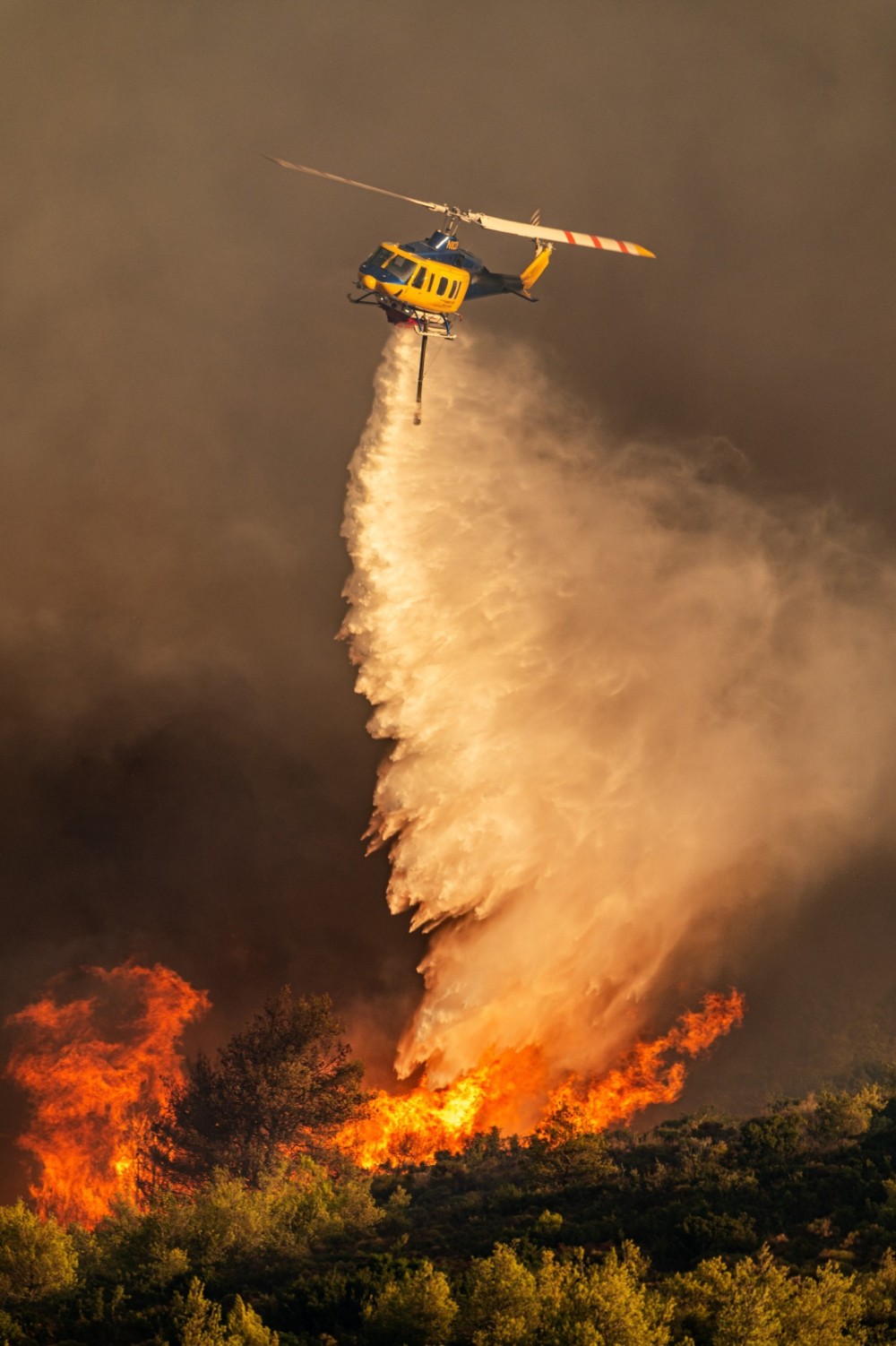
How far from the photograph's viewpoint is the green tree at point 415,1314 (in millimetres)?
35188

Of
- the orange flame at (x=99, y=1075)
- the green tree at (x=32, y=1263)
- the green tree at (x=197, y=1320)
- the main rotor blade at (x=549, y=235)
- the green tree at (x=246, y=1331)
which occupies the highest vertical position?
the main rotor blade at (x=549, y=235)

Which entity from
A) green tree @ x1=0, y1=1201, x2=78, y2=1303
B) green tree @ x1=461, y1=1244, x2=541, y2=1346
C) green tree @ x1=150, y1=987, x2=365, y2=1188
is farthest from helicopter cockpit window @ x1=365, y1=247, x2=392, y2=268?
green tree @ x1=0, y1=1201, x2=78, y2=1303

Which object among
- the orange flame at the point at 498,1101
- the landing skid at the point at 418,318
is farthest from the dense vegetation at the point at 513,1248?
the landing skid at the point at 418,318

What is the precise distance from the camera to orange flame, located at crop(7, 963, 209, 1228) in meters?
65.2

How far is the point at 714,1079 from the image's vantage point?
74.8 metres

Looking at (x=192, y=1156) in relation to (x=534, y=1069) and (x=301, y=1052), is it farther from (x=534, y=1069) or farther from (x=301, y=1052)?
(x=534, y=1069)

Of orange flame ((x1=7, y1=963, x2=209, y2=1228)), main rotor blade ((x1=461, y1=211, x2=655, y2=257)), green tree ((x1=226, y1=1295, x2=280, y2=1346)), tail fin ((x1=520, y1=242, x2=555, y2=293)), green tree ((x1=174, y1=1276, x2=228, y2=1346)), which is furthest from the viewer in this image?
orange flame ((x1=7, y1=963, x2=209, y2=1228))

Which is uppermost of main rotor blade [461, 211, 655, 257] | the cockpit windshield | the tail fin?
the tail fin

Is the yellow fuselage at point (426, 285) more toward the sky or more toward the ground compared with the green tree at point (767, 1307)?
more toward the sky

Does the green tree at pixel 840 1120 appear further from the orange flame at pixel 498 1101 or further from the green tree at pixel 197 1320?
the green tree at pixel 197 1320

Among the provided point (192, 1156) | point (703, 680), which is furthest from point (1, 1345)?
point (703, 680)

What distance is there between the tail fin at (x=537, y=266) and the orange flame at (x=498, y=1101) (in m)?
42.5

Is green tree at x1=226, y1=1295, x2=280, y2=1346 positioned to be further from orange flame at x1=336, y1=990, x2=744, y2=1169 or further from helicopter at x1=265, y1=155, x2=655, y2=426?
helicopter at x1=265, y1=155, x2=655, y2=426

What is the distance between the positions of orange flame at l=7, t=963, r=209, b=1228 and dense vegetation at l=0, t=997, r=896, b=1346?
8.59 m
